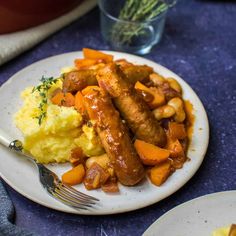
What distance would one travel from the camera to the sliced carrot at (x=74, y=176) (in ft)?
4.80

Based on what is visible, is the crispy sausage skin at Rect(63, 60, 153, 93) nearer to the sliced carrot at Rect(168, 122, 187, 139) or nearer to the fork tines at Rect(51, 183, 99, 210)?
the sliced carrot at Rect(168, 122, 187, 139)

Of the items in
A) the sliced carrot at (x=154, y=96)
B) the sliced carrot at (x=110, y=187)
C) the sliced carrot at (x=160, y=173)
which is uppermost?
the sliced carrot at (x=154, y=96)

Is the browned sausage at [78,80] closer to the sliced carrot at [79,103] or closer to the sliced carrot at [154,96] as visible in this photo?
the sliced carrot at [79,103]

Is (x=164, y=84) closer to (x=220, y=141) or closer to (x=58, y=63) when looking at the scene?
(x=220, y=141)

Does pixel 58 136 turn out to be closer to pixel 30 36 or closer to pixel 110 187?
pixel 110 187

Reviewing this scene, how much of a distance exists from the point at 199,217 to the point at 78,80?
22.5 inches

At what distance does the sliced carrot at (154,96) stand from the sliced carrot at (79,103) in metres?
0.21

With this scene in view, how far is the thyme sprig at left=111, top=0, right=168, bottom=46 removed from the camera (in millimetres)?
2018

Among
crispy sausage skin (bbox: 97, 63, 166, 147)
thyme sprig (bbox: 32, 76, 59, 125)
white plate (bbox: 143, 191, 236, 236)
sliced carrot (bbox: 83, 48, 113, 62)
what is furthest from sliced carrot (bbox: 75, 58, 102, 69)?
white plate (bbox: 143, 191, 236, 236)

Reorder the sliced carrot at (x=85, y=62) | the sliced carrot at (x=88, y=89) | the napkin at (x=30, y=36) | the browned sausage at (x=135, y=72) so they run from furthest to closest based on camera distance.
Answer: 1. the napkin at (x=30, y=36)
2. the sliced carrot at (x=85, y=62)
3. the browned sausage at (x=135, y=72)
4. the sliced carrot at (x=88, y=89)

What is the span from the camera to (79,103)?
1557mm

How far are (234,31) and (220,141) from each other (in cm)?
73

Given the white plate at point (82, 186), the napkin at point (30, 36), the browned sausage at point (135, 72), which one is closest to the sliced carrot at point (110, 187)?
the white plate at point (82, 186)

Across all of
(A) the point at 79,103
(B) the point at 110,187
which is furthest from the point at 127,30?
(B) the point at 110,187
